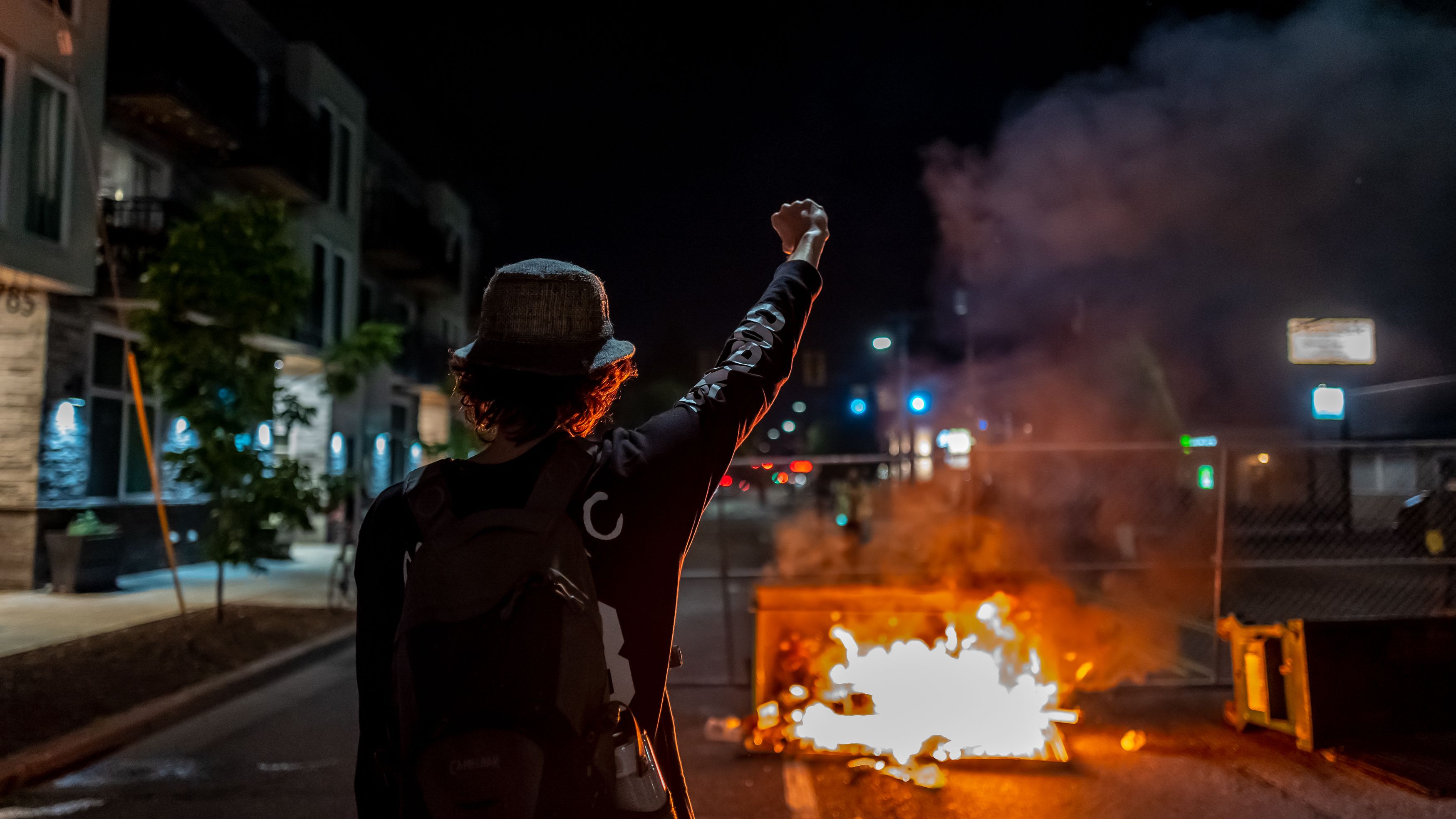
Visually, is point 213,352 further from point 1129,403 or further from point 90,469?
point 1129,403

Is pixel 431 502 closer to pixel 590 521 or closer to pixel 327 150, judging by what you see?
pixel 590 521

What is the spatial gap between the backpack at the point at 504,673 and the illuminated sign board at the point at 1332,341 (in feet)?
61.9

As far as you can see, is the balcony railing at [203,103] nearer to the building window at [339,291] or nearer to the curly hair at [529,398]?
the building window at [339,291]

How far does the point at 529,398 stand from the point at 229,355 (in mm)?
7759

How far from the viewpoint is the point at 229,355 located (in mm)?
8133

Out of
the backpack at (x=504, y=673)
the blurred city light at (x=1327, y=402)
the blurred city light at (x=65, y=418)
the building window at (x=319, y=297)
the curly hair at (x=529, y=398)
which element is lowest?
the backpack at (x=504, y=673)

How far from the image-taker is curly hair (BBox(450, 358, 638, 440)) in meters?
1.50

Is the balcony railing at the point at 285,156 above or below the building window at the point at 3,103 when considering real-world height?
above

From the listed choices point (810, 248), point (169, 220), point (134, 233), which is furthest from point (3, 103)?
point (810, 248)

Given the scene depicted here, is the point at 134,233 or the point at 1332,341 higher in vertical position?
the point at 134,233

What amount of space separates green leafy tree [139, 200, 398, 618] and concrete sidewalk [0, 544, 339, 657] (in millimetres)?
1181

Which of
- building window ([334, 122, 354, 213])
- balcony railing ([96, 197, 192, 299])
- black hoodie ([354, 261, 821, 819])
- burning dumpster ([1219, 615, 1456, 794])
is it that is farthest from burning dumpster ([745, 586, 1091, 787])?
building window ([334, 122, 354, 213])

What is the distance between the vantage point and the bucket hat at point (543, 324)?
151 centimetres

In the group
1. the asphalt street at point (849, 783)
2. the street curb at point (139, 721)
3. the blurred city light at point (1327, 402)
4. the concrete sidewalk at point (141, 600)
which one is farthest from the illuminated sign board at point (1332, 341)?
the street curb at point (139, 721)
